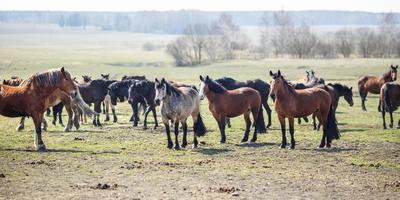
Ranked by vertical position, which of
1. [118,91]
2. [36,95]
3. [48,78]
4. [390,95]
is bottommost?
[390,95]

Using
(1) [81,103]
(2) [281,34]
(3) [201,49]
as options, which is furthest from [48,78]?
(2) [281,34]

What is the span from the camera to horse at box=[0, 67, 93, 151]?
15.6 m

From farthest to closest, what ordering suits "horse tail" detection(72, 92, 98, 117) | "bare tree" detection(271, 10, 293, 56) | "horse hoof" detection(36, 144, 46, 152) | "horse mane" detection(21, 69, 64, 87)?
"bare tree" detection(271, 10, 293, 56) → "horse tail" detection(72, 92, 98, 117) → "horse hoof" detection(36, 144, 46, 152) → "horse mane" detection(21, 69, 64, 87)

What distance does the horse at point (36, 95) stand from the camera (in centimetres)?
1562

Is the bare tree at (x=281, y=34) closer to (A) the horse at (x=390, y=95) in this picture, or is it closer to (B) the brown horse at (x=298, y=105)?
(A) the horse at (x=390, y=95)

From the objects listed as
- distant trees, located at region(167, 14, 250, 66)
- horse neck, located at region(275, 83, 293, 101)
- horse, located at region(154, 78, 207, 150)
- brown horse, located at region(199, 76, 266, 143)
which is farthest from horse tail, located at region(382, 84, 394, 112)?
distant trees, located at region(167, 14, 250, 66)

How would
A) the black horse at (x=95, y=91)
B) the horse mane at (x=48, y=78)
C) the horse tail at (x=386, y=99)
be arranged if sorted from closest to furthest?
the horse mane at (x=48, y=78), the horse tail at (x=386, y=99), the black horse at (x=95, y=91)

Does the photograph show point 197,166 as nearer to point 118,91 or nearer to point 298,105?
point 298,105

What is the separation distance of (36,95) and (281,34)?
87974mm

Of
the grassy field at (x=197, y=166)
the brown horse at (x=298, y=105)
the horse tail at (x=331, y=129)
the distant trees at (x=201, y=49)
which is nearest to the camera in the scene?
the grassy field at (x=197, y=166)

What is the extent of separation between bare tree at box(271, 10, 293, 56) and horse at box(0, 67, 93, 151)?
73080mm

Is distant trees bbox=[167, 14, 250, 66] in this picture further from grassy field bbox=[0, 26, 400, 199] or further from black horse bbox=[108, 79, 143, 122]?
grassy field bbox=[0, 26, 400, 199]

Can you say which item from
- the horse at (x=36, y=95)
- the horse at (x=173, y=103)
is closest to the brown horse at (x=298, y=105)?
the horse at (x=173, y=103)

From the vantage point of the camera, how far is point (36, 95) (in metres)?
15.6
